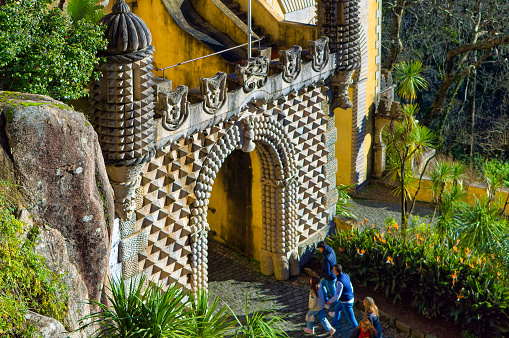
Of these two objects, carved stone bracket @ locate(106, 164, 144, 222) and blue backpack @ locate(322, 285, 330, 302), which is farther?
blue backpack @ locate(322, 285, 330, 302)

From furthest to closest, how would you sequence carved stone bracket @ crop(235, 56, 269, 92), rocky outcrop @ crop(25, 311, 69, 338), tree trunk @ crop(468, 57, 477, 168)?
tree trunk @ crop(468, 57, 477, 168)
carved stone bracket @ crop(235, 56, 269, 92)
rocky outcrop @ crop(25, 311, 69, 338)

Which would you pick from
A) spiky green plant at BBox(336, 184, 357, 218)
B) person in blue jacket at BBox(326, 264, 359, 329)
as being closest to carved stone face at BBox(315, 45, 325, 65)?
spiky green plant at BBox(336, 184, 357, 218)

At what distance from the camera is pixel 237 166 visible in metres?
19.1

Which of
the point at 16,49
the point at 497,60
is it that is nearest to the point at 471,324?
the point at 16,49

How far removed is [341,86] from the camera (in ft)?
61.5

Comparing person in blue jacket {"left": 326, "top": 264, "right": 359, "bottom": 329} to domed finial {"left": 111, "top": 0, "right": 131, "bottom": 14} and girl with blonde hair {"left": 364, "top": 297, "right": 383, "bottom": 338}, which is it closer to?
girl with blonde hair {"left": 364, "top": 297, "right": 383, "bottom": 338}

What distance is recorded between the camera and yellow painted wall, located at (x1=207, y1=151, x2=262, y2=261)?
1877cm

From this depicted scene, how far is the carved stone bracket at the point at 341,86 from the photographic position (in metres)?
18.5

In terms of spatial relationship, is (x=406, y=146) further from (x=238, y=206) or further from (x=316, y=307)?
(x=316, y=307)

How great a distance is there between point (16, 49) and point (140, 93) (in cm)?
241

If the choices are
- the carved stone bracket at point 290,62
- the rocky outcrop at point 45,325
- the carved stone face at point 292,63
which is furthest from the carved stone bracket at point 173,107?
the rocky outcrop at point 45,325

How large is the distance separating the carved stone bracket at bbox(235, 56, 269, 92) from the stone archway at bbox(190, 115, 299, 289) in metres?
0.80

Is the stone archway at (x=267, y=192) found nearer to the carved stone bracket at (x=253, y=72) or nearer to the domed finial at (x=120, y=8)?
the carved stone bracket at (x=253, y=72)

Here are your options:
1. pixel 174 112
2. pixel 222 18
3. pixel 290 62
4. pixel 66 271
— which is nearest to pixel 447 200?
pixel 290 62
